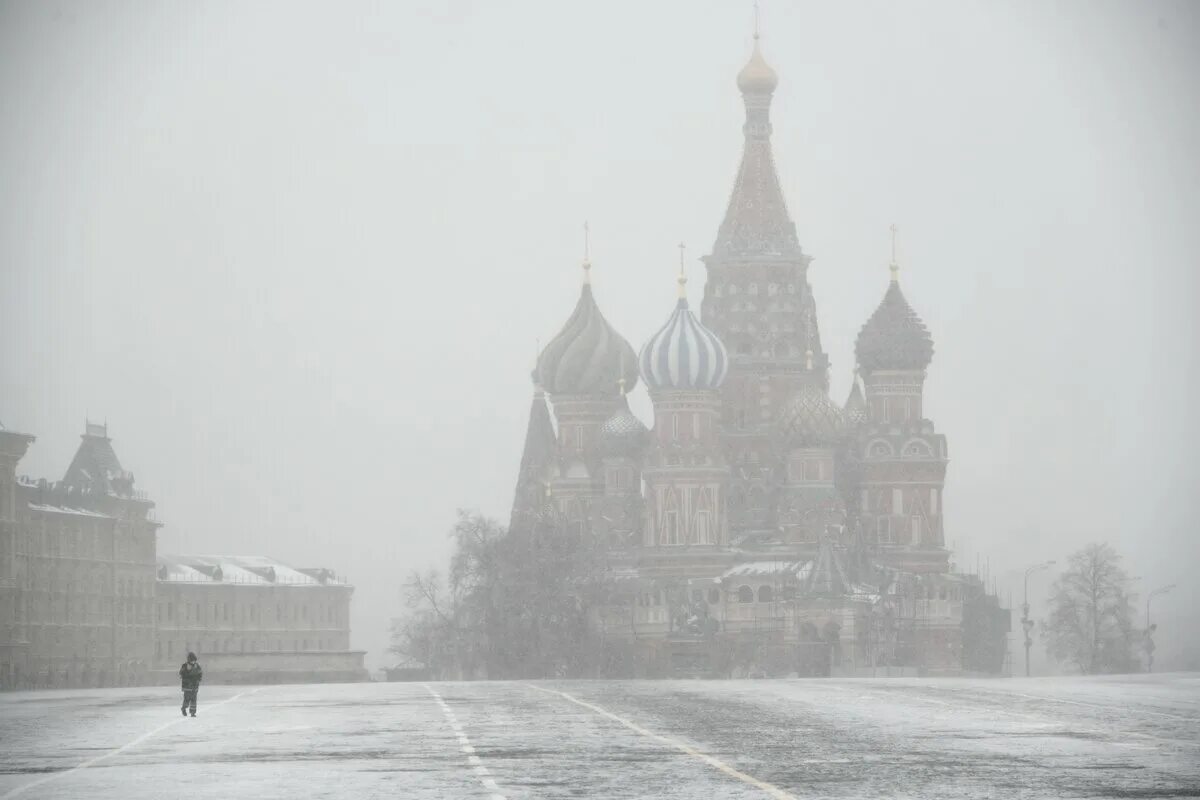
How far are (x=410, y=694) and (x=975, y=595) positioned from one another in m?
73.5

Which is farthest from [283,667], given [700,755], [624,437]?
→ [700,755]

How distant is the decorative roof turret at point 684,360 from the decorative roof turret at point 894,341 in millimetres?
6439

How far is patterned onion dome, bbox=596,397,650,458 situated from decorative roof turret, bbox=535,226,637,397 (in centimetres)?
342

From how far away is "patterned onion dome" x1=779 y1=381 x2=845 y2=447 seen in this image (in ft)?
391

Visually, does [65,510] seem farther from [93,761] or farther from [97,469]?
[93,761]

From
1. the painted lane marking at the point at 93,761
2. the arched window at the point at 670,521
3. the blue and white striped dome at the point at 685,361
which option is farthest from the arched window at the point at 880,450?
the painted lane marking at the point at 93,761

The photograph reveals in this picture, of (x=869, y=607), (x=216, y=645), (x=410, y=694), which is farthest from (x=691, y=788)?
(x=216, y=645)

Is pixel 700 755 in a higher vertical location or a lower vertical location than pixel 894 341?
lower

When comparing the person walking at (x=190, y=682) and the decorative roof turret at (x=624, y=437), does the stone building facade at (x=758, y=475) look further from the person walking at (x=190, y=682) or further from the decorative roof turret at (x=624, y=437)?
the person walking at (x=190, y=682)

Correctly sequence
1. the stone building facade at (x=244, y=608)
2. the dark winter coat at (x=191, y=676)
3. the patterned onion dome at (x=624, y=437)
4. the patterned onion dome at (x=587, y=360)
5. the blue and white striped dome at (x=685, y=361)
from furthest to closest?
1. the stone building facade at (x=244, y=608)
2. the patterned onion dome at (x=587, y=360)
3. the patterned onion dome at (x=624, y=437)
4. the blue and white striped dome at (x=685, y=361)
5. the dark winter coat at (x=191, y=676)

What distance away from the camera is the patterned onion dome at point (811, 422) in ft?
391

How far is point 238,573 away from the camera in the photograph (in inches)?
6152

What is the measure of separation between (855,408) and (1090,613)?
21670 millimetres

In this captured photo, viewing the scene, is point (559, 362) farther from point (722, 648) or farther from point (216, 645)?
point (216, 645)
